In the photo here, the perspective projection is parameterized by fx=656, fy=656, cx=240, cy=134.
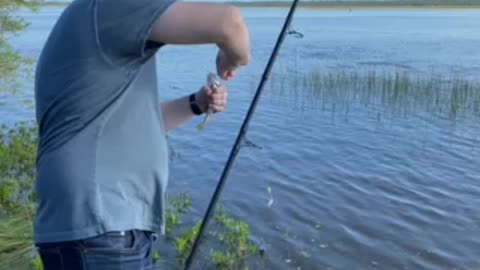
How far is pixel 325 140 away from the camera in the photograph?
38.1 feet

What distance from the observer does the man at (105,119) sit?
183 cm

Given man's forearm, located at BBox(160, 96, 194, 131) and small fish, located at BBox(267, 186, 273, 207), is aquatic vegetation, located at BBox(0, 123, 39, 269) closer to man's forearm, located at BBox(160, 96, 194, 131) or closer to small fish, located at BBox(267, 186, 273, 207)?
man's forearm, located at BBox(160, 96, 194, 131)

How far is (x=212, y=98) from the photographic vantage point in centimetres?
246

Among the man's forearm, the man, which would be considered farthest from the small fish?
the man

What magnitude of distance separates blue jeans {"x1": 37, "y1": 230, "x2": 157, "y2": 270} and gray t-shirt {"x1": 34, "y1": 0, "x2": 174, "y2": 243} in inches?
1.1

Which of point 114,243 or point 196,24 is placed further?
point 114,243

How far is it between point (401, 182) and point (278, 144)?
2.71 m

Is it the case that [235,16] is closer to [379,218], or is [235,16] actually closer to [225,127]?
[379,218]

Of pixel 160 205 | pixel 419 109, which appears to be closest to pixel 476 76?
pixel 419 109

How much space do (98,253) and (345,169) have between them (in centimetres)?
819

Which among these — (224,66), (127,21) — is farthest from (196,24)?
(224,66)

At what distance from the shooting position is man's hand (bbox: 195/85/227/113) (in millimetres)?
2449

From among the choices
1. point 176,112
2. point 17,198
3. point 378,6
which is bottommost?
point 378,6

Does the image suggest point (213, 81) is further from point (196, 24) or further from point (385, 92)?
point (385, 92)
